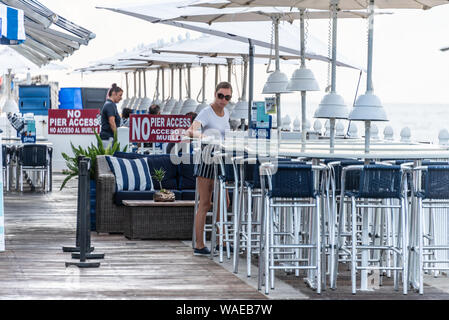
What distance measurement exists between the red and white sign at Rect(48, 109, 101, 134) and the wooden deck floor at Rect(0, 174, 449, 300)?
4.07 metres

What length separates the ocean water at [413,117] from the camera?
64.2 meters

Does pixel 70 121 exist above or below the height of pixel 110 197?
above

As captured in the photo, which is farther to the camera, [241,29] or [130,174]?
[241,29]

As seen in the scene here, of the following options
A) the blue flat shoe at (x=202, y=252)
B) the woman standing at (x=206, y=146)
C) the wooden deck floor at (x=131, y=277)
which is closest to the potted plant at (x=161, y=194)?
the wooden deck floor at (x=131, y=277)

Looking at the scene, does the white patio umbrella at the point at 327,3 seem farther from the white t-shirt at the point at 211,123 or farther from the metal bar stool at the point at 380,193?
the metal bar stool at the point at 380,193

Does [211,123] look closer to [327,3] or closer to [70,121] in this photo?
[327,3]

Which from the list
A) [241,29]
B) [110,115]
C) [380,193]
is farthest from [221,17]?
[380,193]

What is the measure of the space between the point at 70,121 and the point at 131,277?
7.01 metres

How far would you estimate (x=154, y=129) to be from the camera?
11.0 meters

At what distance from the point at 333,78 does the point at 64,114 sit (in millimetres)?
6960

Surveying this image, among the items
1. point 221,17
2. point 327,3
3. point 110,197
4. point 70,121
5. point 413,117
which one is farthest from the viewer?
point 413,117

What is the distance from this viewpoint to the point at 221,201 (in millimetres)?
8484

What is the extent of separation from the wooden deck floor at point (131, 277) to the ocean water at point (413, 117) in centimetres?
5074
